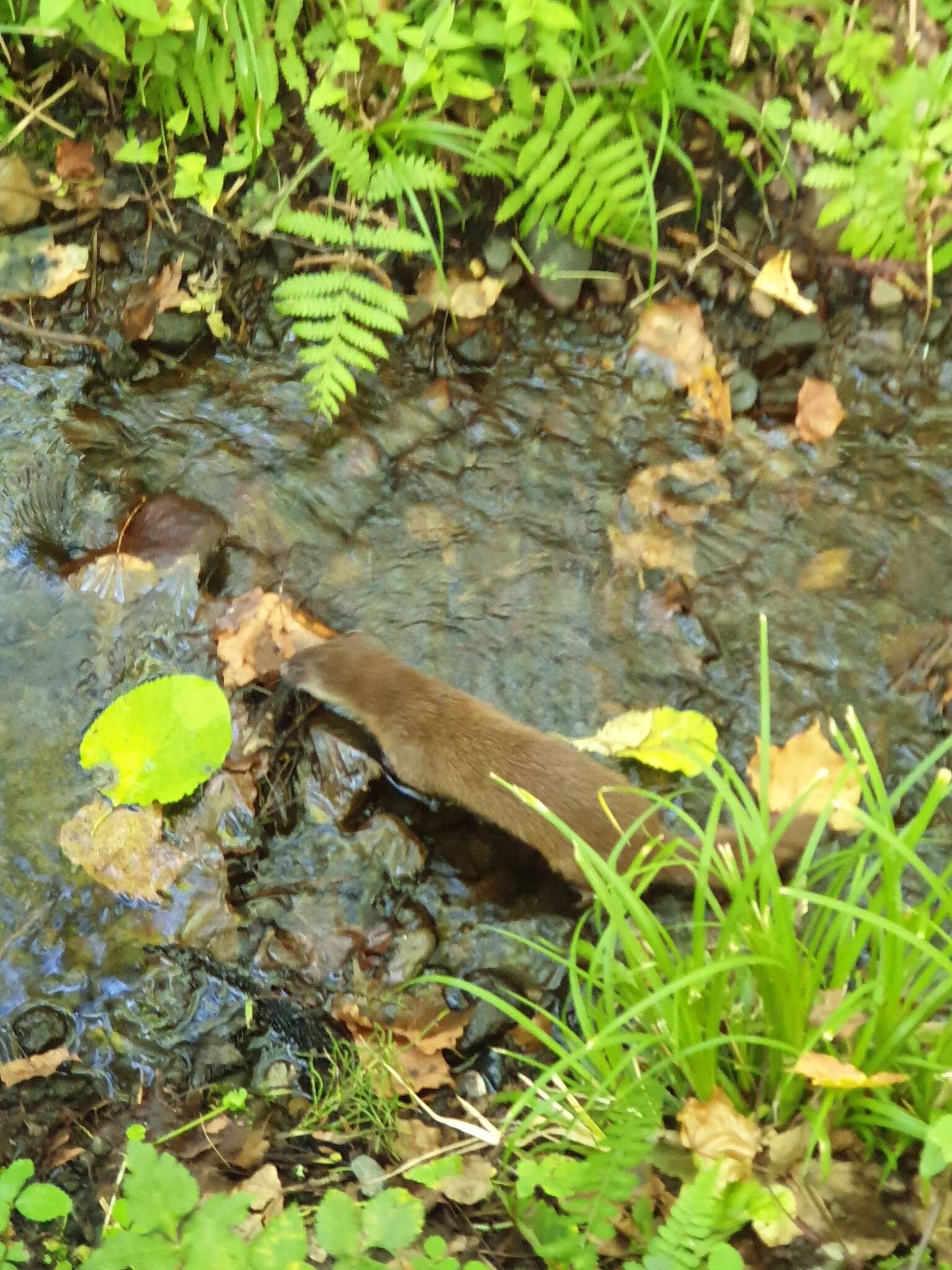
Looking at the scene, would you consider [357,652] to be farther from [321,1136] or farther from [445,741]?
[321,1136]

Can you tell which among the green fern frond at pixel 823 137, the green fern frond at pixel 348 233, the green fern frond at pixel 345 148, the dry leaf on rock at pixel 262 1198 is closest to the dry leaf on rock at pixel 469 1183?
the dry leaf on rock at pixel 262 1198

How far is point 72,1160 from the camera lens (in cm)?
222

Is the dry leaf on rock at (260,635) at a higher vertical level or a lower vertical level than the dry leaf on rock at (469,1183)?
higher

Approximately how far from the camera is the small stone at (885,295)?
3295 millimetres

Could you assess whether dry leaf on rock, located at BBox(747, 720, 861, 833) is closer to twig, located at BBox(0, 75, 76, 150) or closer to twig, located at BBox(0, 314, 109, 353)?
twig, located at BBox(0, 314, 109, 353)

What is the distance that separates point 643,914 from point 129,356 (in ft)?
8.58

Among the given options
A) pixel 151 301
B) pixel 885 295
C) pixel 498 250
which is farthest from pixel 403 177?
pixel 885 295

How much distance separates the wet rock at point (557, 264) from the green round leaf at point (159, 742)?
75.2 inches

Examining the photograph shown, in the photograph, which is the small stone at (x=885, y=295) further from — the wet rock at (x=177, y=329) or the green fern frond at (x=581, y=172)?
the wet rock at (x=177, y=329)

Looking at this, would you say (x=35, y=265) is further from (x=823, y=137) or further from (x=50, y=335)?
(x=823, y=137)

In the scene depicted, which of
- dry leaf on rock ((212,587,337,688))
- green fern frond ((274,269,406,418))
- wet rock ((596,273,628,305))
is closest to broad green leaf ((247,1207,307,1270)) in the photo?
dry leaf on rock ((212,587,337,688))

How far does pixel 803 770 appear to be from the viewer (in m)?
2.80

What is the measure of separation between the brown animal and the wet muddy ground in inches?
5.7

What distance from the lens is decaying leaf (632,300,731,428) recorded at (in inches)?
130
